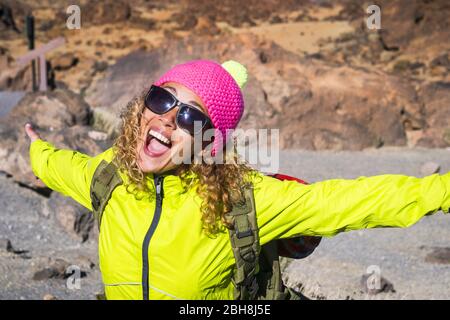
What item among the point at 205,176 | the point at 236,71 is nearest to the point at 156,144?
the point at 205,176

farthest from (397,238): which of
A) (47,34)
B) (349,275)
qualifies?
(47,34)

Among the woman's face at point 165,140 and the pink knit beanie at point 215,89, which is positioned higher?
the pink knit beanie at point 215,89

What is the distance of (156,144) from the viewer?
2.27 m

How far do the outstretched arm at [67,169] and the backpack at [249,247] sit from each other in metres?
0.09

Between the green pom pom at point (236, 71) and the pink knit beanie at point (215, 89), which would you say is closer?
the pink knit beanie at point (215, 89)

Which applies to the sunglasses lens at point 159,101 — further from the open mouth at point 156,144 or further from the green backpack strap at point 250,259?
the green backpack strap at point 250,259

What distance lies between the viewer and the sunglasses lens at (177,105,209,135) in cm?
224

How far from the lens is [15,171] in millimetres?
7523

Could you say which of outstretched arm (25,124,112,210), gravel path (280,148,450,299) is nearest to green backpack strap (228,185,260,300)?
outstretched arm (25,124,112,210)

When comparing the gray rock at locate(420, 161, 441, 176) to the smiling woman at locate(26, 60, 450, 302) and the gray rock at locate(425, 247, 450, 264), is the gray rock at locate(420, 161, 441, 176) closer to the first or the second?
the gray rock at locate(425, 247, 450, 264)

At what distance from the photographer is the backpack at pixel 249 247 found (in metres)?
2.16

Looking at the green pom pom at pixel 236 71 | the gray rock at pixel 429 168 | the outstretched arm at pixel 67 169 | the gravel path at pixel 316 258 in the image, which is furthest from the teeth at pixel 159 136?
the gray rock at pixel 429 168
